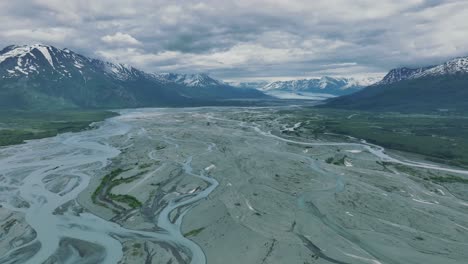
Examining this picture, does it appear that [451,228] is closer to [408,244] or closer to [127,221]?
[408,244]

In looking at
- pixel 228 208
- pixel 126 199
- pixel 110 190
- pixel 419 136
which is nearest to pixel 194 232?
pixel 228 208

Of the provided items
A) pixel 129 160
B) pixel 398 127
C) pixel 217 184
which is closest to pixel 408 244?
pixel 217 184

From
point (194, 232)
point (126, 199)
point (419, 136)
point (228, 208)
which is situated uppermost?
point (126, 199)

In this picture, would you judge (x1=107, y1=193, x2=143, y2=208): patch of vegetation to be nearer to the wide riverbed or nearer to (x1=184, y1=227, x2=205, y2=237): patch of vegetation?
the wide riverbed

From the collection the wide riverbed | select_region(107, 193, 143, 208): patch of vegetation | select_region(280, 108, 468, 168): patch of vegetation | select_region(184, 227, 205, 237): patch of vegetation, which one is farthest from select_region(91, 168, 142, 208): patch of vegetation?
select_region(280, 108, 468, 168): patch of vegetation

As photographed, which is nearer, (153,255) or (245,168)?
(153,255)

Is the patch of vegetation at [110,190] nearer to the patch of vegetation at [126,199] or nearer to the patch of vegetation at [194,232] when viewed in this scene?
the patch of vegetation at [126,199]

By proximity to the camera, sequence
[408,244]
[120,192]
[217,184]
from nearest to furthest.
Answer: [408,244] → [120,192] → [217,184]

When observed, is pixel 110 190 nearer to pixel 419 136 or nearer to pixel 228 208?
pixel 228 208
